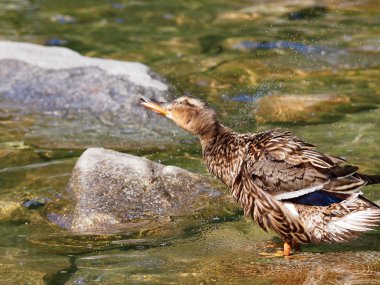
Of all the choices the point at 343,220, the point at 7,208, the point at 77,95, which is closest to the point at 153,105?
the point at 7,208

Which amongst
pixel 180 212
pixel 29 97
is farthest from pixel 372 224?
pixel 29 97

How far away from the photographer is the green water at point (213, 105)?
5516 millimetres

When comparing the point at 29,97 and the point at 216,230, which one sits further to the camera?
the point at 29,97

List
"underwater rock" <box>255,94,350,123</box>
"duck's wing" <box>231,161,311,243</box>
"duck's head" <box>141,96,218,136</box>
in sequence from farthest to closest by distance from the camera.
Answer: "underwater rock" <box>255,94,350,123</box>
"duck's head" <box>141,96,218,136</box>
"duck's wing" <box>231,161,311,243</box>

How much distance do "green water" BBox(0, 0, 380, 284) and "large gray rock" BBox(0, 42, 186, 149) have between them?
324 mm

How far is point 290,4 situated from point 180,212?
8.25 m

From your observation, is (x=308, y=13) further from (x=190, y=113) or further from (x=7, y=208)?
(x=7, y=208)

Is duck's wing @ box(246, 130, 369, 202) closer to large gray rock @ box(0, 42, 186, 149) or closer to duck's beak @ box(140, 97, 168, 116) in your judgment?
duck's beak @ box(140, 97, 168, 116)

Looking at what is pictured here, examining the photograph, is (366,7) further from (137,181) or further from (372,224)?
(372,224)

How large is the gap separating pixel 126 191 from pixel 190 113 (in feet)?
2.73

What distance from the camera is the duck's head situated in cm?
673

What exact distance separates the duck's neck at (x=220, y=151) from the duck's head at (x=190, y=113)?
50 mm

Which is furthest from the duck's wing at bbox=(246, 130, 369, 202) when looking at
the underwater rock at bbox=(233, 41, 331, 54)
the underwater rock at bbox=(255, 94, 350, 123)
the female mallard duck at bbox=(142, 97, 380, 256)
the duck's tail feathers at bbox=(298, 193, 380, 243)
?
the underwater rock at bbox=(233, 41, 331, 54)

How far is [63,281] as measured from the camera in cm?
536
